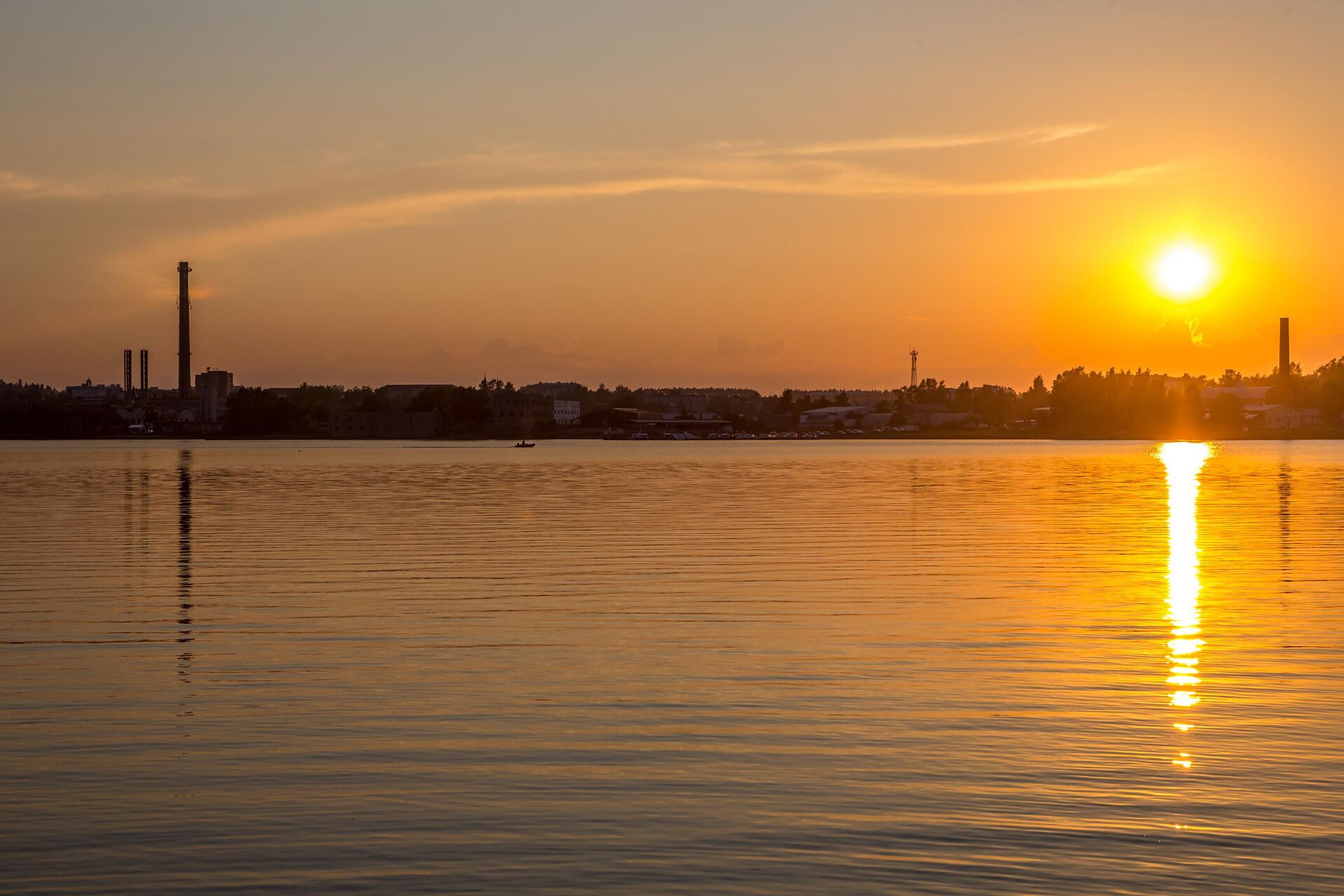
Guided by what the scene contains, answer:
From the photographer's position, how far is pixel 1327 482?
84.4 metres

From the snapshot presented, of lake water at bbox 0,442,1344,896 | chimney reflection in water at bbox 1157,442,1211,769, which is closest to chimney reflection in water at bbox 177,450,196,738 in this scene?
lake water at bbox 0,442,1344,896

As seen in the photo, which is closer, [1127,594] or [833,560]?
[1127,594]

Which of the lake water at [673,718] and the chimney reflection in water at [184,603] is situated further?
the chimney reflection in water at [184,603]

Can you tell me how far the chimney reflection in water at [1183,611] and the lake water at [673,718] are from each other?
0.45 feet

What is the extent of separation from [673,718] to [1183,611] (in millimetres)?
13510

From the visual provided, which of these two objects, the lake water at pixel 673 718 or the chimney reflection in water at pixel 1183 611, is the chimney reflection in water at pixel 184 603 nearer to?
the lake water at pixel 673 718

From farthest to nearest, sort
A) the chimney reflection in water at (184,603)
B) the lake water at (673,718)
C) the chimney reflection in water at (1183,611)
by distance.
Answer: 1. the chimney reflection in water at (184,603)
2. the chimney reflection in water at (1183,611)
3. the lake water at (673,718)

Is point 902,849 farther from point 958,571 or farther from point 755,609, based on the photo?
point 958,571

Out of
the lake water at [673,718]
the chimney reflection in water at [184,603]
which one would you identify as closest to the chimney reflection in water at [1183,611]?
the lake water at [673,718]

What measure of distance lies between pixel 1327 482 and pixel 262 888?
8430 cm

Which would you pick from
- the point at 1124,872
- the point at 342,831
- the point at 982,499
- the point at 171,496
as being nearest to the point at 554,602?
the point at 342,831

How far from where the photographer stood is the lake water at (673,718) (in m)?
11.2

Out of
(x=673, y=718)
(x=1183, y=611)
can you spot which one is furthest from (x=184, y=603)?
(x=1183, y=611)

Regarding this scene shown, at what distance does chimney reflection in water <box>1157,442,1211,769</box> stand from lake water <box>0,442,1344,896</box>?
0.45 feet
